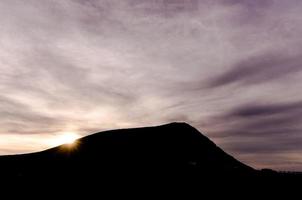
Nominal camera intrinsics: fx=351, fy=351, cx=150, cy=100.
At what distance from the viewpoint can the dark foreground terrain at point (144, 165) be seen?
30469mm

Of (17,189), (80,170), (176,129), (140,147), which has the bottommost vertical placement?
(17,189)

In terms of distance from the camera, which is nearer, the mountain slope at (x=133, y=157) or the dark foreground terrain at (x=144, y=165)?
the dark foreground terrain at (x=144, y=165)

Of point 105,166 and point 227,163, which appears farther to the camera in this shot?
point 227,163

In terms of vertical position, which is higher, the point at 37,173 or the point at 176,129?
the point at 176,129

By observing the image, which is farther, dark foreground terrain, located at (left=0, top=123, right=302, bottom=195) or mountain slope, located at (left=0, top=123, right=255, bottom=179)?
mountain slope, located at (left=0, top=123, right=255, bottom=179)

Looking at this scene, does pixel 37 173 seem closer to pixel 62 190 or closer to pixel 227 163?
pixel 62 190

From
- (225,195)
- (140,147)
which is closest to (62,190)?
(140,147)

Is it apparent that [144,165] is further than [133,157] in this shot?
No

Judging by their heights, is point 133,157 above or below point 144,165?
above

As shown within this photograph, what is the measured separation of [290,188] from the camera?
3102cm

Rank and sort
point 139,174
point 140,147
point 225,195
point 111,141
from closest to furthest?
point 225,195 < point 139,174 < point 140,147 < point 111,141

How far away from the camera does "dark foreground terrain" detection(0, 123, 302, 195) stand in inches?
1200

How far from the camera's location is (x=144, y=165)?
107ft

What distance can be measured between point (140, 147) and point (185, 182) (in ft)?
24.2
